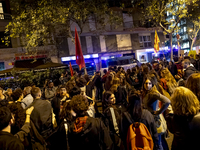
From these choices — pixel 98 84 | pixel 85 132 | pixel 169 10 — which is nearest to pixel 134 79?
pixel 98 84

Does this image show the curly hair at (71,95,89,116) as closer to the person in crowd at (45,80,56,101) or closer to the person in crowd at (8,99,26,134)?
the person in crowd at (8,99,26,134)

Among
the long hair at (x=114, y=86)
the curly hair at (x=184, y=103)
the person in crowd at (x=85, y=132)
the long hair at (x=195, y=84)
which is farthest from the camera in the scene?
the long hair at (x=114, y=86)

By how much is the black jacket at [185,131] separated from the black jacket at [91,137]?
3.19 ft

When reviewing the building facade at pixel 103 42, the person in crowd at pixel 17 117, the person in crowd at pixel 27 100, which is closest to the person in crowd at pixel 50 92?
the person in crowd at pixel 27 100

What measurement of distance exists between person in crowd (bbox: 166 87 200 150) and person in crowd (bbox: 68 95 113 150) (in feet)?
3.27

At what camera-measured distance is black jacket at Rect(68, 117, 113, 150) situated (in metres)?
2.26

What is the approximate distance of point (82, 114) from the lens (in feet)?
7.78

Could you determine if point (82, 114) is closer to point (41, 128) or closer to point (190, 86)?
point (41, 128)

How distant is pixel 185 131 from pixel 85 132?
129 cm

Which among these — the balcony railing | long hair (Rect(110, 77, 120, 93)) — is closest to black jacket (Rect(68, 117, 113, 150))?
long hair (Rect(110, 77, 120, 93))

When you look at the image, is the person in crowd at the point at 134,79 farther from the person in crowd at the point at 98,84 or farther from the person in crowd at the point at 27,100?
the person in crowd at the point at 27,100

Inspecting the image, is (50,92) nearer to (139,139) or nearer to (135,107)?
(135,107)

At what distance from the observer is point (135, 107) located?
2629 millimetres

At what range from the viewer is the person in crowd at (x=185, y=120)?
1909 mm
